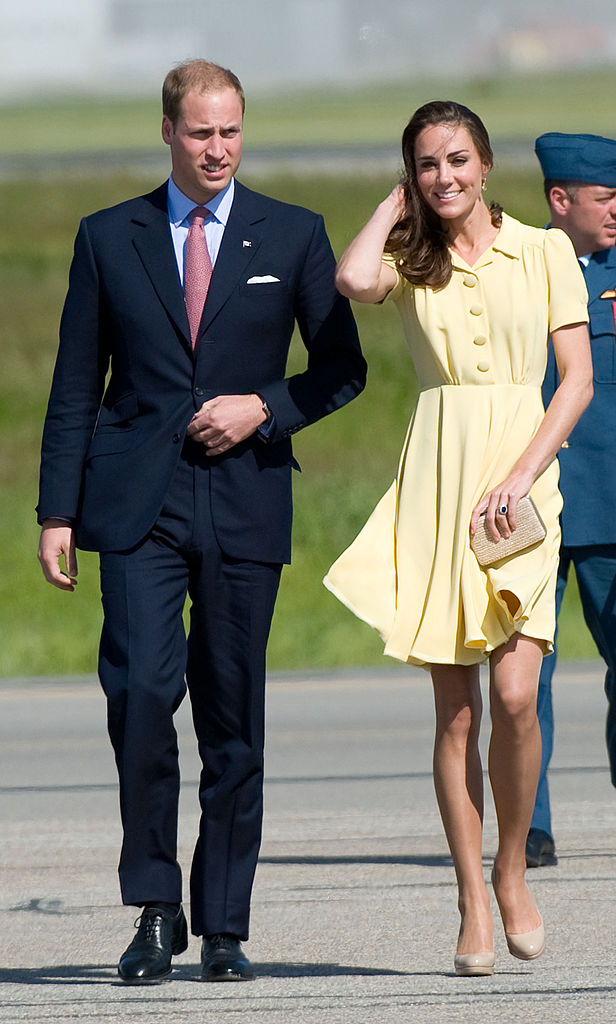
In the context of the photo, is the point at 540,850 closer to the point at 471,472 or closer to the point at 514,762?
the point at 514,762

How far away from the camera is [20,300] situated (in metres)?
28.0

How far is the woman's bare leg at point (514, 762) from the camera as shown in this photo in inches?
191

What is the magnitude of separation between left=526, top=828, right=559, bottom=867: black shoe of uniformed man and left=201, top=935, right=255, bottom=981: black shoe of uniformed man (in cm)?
168

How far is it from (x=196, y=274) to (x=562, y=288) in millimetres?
921

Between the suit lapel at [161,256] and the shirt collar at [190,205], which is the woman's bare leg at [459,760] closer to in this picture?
the suit lapel at [161,256]

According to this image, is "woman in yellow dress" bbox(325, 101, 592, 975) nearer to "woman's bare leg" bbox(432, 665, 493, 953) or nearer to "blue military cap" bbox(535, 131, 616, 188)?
"woman's bare leg" bbox(432, 665, 493, 953)

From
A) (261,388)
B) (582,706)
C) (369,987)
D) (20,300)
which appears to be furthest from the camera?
(20,300)

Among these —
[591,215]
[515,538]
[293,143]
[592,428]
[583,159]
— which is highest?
[293,143]

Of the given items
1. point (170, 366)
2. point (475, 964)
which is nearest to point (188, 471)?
point (170, 366)

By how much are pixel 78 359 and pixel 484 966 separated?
1.81 m

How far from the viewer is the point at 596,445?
6566 millimetres

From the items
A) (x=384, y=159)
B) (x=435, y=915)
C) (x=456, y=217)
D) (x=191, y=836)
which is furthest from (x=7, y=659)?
(x=384, y=159)

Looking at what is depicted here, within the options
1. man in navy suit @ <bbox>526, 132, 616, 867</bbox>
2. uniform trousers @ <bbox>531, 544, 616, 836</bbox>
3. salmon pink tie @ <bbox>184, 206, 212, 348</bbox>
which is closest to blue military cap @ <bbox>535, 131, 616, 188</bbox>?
man in navy suit @ <bbox>526, 132, 616, 867</bbox>

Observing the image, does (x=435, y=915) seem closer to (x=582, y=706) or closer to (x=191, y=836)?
(x=191, y=836)
